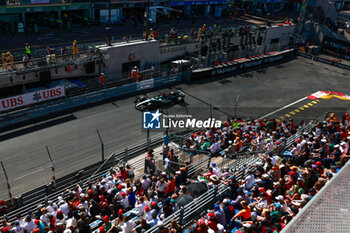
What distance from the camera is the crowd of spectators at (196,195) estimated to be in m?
10.5

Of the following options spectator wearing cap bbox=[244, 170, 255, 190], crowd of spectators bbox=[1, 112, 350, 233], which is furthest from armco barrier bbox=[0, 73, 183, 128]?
spectator wearing cap bbox=[244, 170, 255, 190]

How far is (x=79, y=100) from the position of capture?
2569 cm

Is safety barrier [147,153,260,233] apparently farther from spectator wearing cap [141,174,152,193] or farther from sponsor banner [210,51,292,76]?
sponsor banner [210,51,292,76]

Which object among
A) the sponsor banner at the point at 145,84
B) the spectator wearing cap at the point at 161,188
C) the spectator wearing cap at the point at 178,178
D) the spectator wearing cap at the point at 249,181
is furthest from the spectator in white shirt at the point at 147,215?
the sponsor banner at the point at 145,84

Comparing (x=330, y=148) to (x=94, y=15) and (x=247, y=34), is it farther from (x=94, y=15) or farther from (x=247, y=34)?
(x=94, y=15)

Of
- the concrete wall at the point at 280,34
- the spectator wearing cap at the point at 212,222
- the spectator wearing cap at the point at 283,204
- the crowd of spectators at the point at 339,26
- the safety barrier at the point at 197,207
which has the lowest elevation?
the safety barrier at the point at 197,207

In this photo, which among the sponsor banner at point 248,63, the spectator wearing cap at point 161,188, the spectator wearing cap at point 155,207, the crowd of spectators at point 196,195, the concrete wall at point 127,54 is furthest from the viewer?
the sponsor banner at point 248,63

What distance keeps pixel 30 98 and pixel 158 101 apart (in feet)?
32.2

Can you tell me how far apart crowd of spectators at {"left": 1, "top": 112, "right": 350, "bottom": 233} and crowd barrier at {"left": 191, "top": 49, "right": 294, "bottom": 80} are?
1732 cm

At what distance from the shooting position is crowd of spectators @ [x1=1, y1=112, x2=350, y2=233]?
10.5 metres

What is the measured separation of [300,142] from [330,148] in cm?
160

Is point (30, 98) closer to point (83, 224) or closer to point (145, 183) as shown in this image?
point (145, 183)

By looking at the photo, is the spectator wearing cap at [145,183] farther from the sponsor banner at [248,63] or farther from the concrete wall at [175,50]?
the concrete wall at [175,50]

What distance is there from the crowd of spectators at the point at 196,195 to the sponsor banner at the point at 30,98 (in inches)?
436
